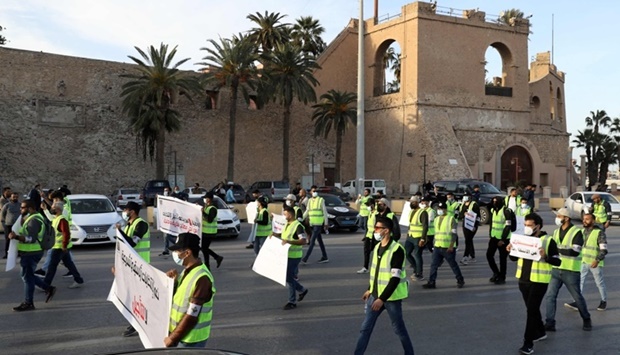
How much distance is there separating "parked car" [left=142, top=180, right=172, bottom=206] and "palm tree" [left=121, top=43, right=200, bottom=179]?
135 inches

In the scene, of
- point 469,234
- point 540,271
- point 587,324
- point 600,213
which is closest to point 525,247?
point 540,271

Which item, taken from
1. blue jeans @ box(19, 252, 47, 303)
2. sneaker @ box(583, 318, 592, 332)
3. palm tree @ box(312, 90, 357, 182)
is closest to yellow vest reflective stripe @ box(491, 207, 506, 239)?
sneaker @ box(583, 318, 592, 332)

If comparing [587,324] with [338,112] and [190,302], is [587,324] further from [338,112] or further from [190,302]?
[338,112]

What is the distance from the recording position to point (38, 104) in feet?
124

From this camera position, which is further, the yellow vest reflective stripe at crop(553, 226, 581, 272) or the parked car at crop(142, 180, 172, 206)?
the parked car at crop(142, 180, 172, 206)

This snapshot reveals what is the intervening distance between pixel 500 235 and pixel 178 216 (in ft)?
21.6

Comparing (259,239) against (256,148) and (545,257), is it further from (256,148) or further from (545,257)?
(256,148)

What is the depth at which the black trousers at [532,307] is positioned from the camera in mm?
6539

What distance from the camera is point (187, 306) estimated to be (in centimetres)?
471

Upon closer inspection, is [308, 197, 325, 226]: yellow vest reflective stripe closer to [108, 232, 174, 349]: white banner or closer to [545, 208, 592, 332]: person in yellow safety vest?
[545, 208, 592, 332]: person in yellow safety vest

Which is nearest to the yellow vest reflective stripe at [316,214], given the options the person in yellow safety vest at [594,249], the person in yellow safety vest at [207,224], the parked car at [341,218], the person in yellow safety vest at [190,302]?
the person in yellow safety vest at [207,224]

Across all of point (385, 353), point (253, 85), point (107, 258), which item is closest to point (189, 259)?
point (385, 353)

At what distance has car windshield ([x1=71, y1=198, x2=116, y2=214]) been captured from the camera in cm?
1659

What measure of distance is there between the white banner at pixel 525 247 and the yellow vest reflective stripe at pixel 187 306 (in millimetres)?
4004
